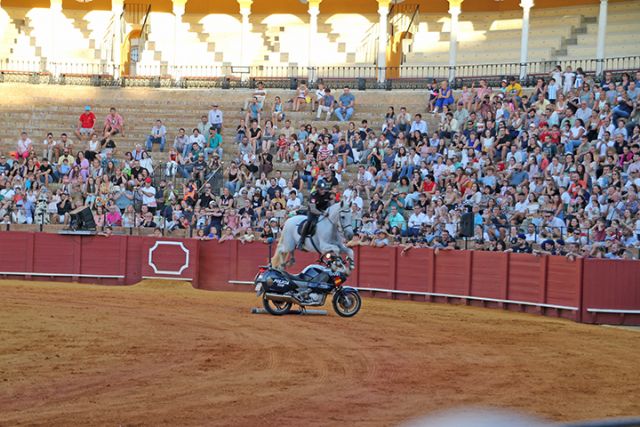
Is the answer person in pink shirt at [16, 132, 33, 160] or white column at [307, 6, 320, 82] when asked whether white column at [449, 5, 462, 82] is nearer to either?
white column at [307, 6, 320, 82]

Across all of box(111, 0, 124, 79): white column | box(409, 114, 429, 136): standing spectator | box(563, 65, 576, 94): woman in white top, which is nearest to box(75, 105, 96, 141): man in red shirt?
box(111, 0, 124, 79): white column

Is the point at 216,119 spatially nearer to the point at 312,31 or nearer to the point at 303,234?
the point at 312,31

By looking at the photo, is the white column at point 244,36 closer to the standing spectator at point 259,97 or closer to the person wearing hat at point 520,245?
the standing spectator at point 259,97

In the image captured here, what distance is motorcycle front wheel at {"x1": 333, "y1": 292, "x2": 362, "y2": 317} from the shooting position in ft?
62.4

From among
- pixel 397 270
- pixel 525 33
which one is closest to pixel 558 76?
pixel 525 33

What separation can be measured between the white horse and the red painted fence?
4.63 meters

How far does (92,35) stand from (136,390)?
34.8 meters

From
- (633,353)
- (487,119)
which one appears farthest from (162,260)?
(633,353)

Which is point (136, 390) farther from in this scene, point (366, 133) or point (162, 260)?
point (366, 133)

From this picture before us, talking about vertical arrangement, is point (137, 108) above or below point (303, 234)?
above

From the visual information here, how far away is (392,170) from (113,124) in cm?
1028

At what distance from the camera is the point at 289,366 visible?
43.0 feet

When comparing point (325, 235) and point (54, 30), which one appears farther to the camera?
point (54, 30)

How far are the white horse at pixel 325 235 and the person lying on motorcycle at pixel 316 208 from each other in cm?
8
